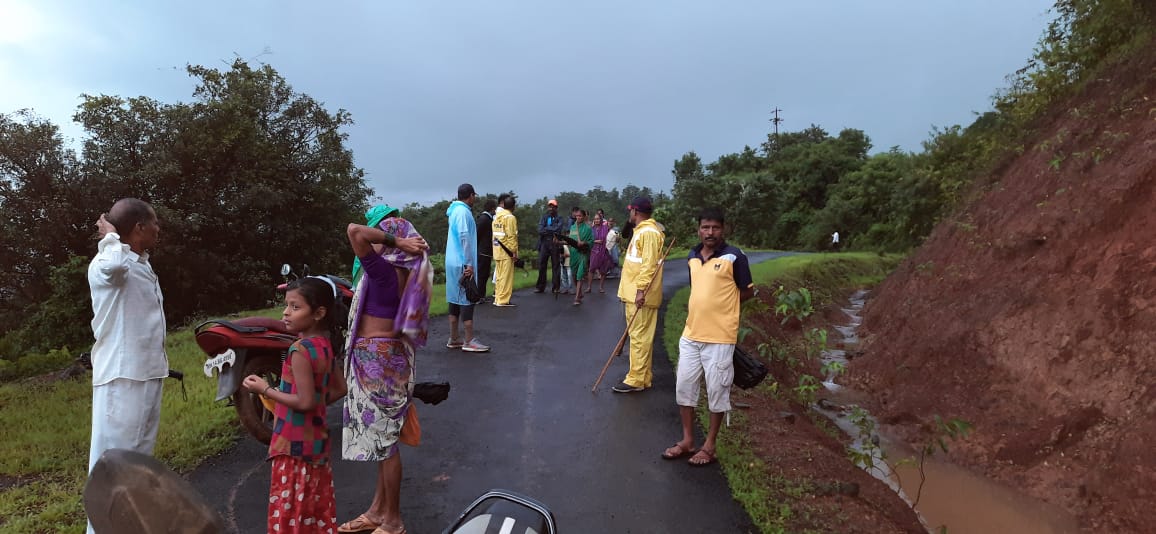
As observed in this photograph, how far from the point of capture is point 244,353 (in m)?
4.61

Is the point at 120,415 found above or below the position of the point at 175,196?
below

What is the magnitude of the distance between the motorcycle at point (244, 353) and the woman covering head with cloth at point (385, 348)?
1189mm

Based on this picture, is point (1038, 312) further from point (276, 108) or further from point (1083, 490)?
point (276, 108)

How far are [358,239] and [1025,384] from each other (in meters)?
8.12

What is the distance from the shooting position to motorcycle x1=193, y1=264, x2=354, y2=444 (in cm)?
445

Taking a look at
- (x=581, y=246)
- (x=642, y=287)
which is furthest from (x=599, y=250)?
(x=642, y=287)

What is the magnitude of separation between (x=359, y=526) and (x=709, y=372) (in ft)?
8.76

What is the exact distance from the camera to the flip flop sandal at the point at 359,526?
3.63m

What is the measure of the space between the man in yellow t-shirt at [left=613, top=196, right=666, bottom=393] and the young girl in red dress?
3.50 meters

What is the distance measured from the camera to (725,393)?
15.8ft

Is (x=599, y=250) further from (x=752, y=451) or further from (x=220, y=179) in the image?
(x=220, y=179)

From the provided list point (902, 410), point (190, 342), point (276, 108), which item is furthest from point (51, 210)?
point (902, 410)

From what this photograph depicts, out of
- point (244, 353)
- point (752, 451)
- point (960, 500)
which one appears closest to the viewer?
point (244, 353)

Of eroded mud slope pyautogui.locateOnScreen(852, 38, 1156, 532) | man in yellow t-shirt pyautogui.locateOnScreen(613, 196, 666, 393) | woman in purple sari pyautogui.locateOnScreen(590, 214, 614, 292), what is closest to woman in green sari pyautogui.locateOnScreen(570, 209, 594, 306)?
woman in purple sari pyautogui.locateOnScreen(590, 214, 614, 292)
